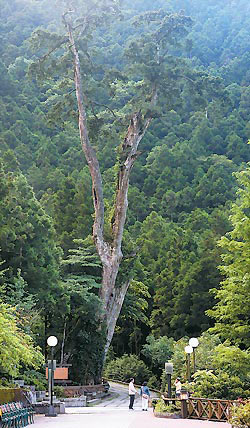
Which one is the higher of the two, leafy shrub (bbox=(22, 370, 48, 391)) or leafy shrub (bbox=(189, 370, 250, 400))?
leafy shrub (bbox=(22, 370, 48, 391))

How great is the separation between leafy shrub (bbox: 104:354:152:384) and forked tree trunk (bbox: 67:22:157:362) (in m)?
→ 9.39

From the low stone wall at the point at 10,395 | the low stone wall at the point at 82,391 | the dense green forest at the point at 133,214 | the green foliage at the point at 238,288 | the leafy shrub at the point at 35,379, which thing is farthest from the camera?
the low stone wall at the point at 82,391

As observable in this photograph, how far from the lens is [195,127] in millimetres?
82062

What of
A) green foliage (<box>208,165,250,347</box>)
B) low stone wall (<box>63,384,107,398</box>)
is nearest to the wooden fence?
green foliage (<box>208,165,250,347</box>)

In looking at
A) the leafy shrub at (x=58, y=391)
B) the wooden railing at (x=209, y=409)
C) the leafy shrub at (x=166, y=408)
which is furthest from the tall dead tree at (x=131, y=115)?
the wooden railing at (x=209, y=409)

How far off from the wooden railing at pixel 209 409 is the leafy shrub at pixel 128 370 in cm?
2564

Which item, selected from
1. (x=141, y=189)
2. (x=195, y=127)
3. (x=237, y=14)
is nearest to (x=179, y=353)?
(x=141, y=189)

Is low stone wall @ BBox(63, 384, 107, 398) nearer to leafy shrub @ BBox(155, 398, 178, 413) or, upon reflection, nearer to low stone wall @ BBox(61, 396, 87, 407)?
low stone wall @ BBox(61, 396, 87, 407)

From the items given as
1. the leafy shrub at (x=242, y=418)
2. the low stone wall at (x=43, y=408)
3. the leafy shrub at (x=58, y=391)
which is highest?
the leafy shrub at (x=58, y=391)

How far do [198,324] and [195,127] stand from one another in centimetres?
3853

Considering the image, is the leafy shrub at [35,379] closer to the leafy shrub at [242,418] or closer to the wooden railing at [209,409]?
the wooden railing at [209,409]

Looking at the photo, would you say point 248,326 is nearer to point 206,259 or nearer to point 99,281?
point 99,281

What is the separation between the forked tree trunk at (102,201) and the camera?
120ft

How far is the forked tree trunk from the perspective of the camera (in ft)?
120
